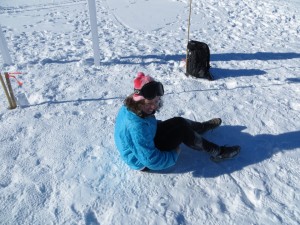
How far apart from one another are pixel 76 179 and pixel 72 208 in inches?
14.2

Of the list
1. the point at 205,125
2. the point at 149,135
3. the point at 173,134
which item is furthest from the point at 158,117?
the point at 149,135

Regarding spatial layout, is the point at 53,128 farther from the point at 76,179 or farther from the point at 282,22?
the point at 282,22

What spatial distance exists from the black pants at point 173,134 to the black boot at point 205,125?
0.43 m

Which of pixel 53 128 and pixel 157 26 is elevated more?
pixel 157 26

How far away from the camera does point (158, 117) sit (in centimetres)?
402

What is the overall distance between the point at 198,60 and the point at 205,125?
155 cm

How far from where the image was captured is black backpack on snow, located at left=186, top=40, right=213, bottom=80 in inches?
190

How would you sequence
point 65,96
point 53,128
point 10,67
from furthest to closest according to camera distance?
1. point 10,67
2. point 65,96
3. point 53,128

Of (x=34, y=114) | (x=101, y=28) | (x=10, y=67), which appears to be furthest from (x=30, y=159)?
(x=101, y=28)

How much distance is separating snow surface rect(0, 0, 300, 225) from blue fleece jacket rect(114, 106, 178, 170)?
0.85ft

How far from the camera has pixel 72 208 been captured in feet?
9.35

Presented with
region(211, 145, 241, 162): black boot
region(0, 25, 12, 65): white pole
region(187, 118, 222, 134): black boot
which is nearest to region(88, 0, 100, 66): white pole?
region(0, 25, 12, 65): white pole

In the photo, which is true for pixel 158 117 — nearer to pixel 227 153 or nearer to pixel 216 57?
pixel 227 153

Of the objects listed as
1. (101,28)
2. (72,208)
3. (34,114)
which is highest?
(101,28)
